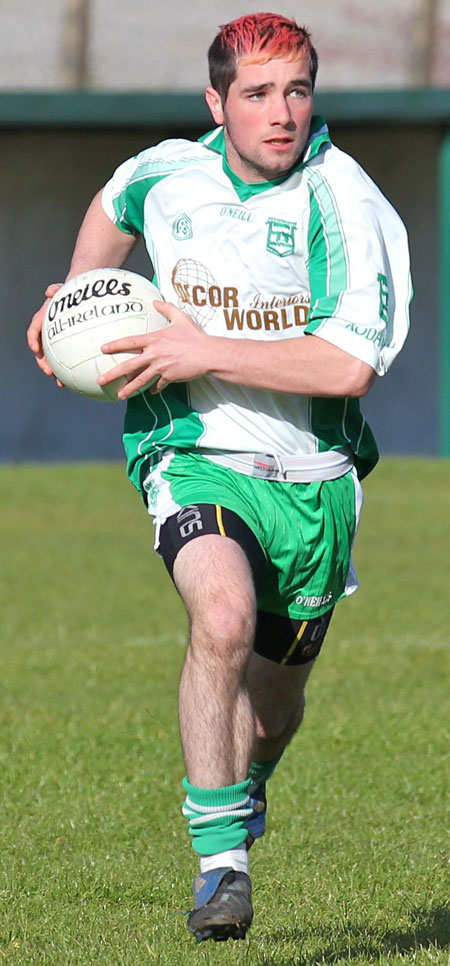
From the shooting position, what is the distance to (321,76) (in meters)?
20.7

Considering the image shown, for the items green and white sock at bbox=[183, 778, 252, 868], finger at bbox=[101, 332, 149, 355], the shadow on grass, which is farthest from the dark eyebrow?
the shadow on grass

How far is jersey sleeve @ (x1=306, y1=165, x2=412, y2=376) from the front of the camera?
4484 millimetres

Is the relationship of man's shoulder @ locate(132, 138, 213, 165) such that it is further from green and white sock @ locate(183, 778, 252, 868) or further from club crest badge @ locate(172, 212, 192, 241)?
green and white sock @ locate(183, 778, 252, 868)

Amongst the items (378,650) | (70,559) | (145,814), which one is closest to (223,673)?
(145,814)

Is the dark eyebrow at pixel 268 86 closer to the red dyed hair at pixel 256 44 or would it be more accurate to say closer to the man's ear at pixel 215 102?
the red dyed hair at pixel 256 44

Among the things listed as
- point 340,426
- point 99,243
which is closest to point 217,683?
point 340,426

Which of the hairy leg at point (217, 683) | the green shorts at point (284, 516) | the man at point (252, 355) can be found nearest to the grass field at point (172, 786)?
the hairy leg at point (217, 683)

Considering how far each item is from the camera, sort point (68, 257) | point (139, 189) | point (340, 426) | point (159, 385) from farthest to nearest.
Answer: point (68, 257) → point (139, 189) → point (340, 426) → point (159, 385)

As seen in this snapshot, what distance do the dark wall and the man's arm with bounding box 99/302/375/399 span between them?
714 inches

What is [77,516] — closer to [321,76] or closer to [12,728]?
[321,76]

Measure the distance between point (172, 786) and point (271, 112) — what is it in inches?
124

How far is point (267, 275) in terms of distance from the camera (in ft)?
15.7

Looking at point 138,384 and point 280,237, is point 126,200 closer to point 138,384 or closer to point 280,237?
point 280,237

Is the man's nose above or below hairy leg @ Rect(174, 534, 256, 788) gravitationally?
above
